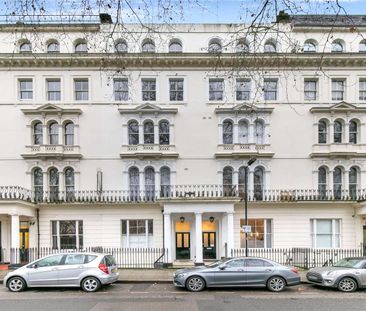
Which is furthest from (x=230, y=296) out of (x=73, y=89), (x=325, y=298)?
(x=73, y=89)

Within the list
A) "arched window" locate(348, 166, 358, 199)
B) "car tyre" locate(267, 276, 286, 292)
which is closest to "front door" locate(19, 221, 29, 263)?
"car tyre" locate(267, 276, 286, 292)

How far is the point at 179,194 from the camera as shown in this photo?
26.2 meters

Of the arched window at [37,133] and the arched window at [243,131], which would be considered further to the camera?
the arched window at [243,131]

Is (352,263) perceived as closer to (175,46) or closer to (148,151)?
(148,151)

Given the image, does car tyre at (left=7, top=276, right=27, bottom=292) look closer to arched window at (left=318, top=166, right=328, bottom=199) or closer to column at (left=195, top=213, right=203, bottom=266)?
column at (left=195, top=213, right=203, bottom=266)

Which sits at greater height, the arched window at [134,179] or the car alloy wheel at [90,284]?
the arched window at [134,179]

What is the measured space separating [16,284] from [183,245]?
13313 millimetres

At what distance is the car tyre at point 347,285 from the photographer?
47.6 feet

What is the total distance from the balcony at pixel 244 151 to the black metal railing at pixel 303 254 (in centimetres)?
614

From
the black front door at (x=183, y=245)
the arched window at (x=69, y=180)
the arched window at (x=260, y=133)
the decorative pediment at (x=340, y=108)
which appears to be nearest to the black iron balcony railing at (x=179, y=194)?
the arched window at (x=69, y=180)

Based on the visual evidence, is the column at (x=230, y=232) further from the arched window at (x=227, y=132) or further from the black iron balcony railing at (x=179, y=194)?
the arched window at (x=227, y=132)

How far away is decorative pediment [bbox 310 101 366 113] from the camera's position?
87.3 ft

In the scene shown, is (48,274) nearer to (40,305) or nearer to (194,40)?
(40,305)

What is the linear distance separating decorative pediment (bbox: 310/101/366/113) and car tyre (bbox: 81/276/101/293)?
18.8 metres
